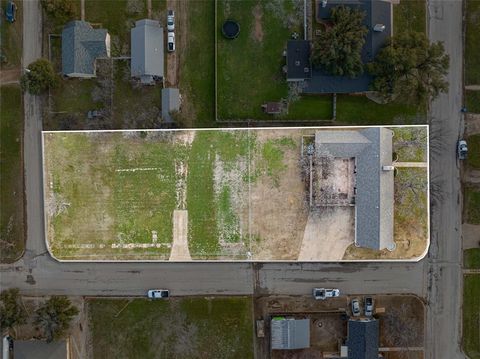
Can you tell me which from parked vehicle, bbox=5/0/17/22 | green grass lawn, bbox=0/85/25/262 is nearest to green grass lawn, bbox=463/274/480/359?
green grass lawn, bbox=0/85/25/262

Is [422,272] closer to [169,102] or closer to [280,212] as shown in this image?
[280,212]

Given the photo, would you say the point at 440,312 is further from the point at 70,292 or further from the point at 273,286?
→ the point at 70,292

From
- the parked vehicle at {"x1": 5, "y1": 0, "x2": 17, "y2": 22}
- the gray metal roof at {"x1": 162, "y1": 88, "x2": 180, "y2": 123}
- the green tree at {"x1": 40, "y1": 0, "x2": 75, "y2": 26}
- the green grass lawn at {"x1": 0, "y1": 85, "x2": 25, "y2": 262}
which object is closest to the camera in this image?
the green tree at {"x1": 40, "y1": 0, "x2": 75, "y2": 26}

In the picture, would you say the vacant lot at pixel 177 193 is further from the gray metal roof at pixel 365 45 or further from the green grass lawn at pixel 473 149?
the green grass lawn at pixel 473 149

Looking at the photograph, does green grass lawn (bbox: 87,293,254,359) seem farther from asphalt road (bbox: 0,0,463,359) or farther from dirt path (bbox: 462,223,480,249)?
dirt path (bbox: 462,223,480,249)

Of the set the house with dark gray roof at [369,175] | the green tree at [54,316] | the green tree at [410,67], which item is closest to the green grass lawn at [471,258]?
the house with dark gray roof at [369,175]

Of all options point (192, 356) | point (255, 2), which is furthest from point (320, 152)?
point (192, 356)
